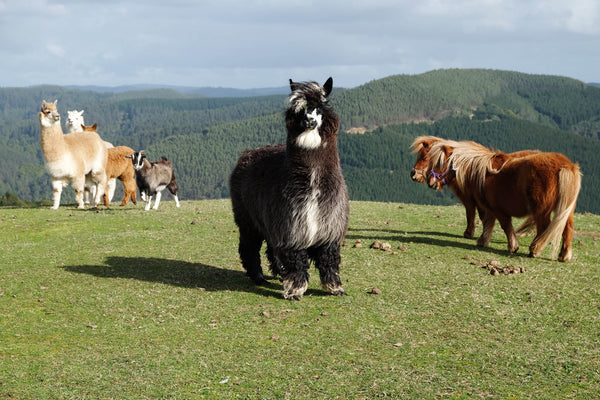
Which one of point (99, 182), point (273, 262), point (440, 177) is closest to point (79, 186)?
point (99, 182)

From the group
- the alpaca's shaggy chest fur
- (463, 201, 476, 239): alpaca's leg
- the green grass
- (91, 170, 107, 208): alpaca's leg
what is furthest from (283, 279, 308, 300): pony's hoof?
(91, 170, 107, 208): alpaca's leg

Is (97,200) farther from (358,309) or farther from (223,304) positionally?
(358,309)

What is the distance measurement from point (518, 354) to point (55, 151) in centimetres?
1587

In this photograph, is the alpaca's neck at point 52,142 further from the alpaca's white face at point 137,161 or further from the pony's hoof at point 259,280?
the pony's hoof at point 259,280

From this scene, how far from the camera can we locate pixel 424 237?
567 inches

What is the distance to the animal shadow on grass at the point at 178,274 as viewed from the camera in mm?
9852

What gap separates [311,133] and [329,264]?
212 cm

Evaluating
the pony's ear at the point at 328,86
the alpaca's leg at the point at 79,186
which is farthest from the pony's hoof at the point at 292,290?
the alpaca's leg at the point at 79,186

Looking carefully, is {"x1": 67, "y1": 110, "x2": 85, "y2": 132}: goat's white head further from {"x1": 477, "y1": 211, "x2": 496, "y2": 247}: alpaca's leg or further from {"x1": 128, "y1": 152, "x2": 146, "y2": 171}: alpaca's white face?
{"x1": 477, "y1": 211, "x2": 496, "y2": 247}: alpaca's leg

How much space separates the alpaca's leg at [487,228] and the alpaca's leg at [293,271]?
233 inches

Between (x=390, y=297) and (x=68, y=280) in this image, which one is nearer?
(x=390, y=297)

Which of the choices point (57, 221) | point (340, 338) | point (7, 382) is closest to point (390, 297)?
point (340, 338)

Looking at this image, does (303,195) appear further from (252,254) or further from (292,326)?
(252,254)

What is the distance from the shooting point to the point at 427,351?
23.4 feet
